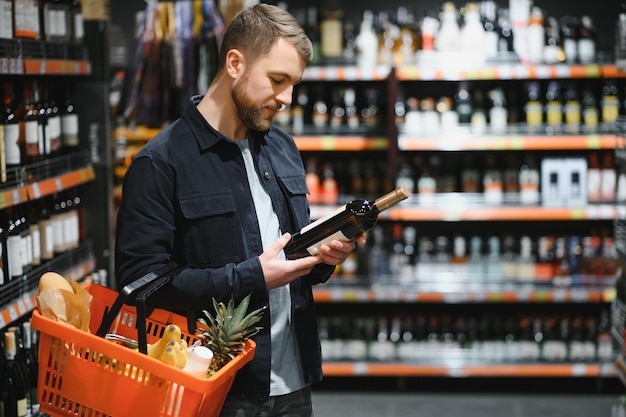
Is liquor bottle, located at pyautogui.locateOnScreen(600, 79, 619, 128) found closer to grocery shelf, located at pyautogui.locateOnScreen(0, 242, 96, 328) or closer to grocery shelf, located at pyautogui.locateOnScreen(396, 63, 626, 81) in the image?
grocery shelf, located at pyautogui.locateOnScreen(396, 63, 626, 81)

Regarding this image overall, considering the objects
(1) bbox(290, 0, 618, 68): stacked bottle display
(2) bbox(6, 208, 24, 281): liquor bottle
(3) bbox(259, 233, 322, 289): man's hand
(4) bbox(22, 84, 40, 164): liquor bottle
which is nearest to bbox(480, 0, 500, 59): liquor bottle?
(1) bbox(290, 0, 618, 68): stacked bottle display

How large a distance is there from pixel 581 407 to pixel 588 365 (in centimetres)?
28

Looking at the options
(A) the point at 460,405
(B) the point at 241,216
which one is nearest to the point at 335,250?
(B) the point at 241,216

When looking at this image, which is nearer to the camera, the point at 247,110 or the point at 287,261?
the point at 287,261

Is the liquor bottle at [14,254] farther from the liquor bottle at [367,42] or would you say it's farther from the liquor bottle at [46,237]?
the liquor bottle at [367,42]

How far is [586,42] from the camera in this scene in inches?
214

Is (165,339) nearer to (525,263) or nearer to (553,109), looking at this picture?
(525,263)

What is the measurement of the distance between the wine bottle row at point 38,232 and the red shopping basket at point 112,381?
1.22m

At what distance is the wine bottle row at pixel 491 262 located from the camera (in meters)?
5.45

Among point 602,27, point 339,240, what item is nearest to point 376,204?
point 339,240

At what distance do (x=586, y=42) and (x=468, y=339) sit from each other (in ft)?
6.56

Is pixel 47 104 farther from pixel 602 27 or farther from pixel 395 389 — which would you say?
pixel 602 27

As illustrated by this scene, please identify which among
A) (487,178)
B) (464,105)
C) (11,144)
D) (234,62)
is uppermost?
(234,62)

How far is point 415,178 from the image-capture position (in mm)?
5641
